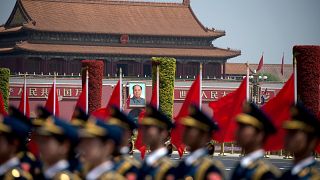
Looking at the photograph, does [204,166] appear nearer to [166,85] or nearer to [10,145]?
[10,145]

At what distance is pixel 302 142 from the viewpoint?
284 inches

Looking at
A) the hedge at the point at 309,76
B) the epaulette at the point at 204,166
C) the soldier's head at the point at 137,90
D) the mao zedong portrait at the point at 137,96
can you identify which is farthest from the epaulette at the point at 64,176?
the soldier's head at the point at 137,90

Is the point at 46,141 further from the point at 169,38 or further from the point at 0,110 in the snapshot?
the point at 169,38

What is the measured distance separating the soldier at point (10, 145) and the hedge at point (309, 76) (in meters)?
23.2

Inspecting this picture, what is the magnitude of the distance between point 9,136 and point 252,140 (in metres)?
1.80

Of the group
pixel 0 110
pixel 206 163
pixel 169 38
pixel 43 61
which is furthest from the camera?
pixel 169 38

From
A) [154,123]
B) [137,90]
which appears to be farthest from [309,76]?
[137,90]

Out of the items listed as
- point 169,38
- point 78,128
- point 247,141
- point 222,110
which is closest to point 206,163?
point 247,141

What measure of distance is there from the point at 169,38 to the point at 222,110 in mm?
58205

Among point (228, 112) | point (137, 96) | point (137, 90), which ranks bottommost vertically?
point (137, 96)

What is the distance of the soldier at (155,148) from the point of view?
7.95 metres

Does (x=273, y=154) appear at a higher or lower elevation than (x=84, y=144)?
lower

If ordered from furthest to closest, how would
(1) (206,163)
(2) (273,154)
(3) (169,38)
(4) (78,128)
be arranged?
1. (3) (169,38)
2. (2) (273,154)
3. (1) (206,163)
4. (4) (78,128)

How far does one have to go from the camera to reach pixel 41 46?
223ft
